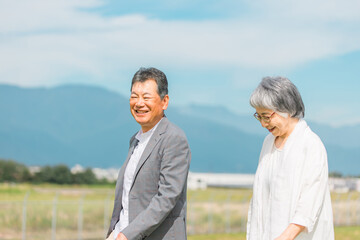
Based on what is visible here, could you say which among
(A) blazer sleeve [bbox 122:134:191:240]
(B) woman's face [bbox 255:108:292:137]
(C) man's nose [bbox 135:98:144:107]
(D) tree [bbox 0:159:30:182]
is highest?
(C) man's nose [bbox 135:98:144:107]

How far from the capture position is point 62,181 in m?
75.0

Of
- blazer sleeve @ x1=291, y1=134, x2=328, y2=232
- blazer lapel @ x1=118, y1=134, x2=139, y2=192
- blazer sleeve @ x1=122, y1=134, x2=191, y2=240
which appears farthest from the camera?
blazer lapel @ x1=118, y1=134, x2=139, y2=192

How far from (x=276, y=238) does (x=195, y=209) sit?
1186 inches

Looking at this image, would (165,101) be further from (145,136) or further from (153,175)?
(153,175)

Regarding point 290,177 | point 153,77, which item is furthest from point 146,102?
point 290,177

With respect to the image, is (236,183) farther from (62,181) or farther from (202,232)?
(202,232)

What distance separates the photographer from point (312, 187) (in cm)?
351

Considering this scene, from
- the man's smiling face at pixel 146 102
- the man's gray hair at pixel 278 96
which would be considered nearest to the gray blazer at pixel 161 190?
the man's smiling face at pixel 146 102

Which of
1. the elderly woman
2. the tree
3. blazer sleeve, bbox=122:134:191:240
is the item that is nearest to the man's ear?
blazer sleeve, bbox=122:134:191:240

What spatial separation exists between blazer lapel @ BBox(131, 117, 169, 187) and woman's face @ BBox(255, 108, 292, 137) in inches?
25.9

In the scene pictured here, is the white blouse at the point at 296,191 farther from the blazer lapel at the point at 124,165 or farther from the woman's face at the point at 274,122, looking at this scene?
the blazer lapel at the point at 124,165

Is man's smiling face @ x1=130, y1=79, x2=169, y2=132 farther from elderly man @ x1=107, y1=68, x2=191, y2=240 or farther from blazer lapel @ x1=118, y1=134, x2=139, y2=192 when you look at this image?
blazer lapel @ x1=118, y1=134, x2=139, y2=192

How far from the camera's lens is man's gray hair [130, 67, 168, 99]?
3.91m

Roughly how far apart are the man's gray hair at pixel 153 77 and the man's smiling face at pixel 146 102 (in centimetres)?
2
